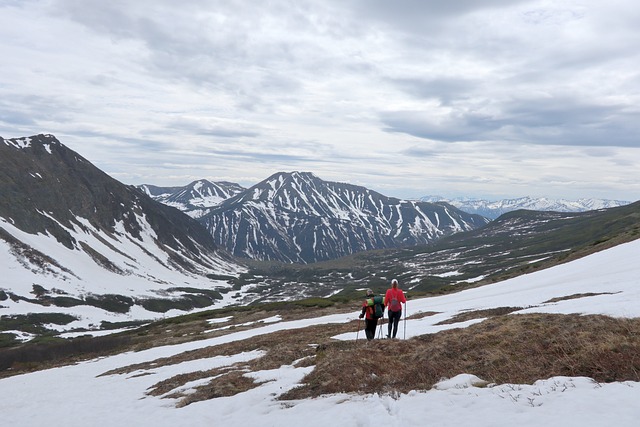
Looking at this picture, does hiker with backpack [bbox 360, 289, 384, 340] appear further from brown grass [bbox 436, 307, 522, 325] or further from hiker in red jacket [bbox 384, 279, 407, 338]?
brown grass [bbox 436, 307, 522, 325]

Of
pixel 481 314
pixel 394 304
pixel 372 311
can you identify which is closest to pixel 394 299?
pixel 394 304

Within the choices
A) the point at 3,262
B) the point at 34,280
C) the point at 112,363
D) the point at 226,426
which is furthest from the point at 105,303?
the point at 226,426

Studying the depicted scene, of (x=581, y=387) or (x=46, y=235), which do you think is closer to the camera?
(x=581, y=387)

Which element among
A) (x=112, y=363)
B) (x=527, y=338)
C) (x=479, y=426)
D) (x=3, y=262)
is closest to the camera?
(x=479, y=426)

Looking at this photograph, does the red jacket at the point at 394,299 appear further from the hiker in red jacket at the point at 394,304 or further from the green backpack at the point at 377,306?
→ the green backpack at the point at 377,306

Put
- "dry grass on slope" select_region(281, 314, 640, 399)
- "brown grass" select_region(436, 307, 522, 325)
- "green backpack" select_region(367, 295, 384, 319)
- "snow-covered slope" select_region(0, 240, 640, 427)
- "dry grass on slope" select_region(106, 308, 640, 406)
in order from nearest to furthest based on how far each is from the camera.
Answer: "snow-covered slope" select_region(0, 240, 640, 427)
"dry grass on slope" select_region(281, 314, 640, 399)
"dry grass on slope" select_region(106, 308, 640, 406)
"green backpack" select_region(367, 295, 384, 319)
"brown grass" select_region(436, 307, 522, 325)

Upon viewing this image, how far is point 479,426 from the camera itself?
9.59m

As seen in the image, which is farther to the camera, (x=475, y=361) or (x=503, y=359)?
(x=475, y=361)

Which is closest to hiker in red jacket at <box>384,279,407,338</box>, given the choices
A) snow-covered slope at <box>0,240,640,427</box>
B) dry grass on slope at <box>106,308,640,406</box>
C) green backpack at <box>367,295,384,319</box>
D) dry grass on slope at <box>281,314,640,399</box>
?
green backpack at <box>367,295,384,319</box>

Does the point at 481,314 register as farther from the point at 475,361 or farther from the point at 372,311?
the point at 475,361

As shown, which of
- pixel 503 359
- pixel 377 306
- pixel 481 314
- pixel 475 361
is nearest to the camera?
pixel 503 359

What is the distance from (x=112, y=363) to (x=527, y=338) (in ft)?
116

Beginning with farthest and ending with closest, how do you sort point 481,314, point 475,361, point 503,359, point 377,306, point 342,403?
point 481,314 → point 377,306 → point 475,361 → point 503,359 → point 342,403

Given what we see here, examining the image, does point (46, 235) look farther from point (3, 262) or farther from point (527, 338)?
point (527, 338)
